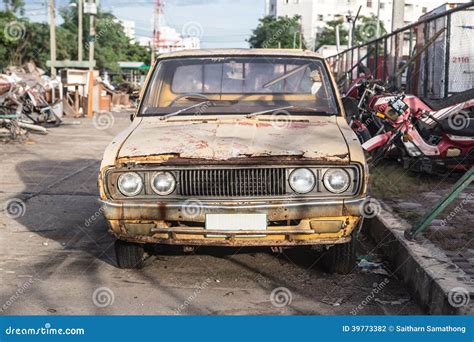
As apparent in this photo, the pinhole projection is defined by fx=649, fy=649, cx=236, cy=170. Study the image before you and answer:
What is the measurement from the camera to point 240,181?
4477 millimetres

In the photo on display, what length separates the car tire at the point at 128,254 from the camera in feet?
16.4

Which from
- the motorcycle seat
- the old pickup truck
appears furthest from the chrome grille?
the motorcycle seat

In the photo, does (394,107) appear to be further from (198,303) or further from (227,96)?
(198,303)

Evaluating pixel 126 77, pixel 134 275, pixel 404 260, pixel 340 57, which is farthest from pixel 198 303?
pixel 126 77

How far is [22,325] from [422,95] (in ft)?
30.8

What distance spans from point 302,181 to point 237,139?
1.94 feet

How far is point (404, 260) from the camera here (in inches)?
196
